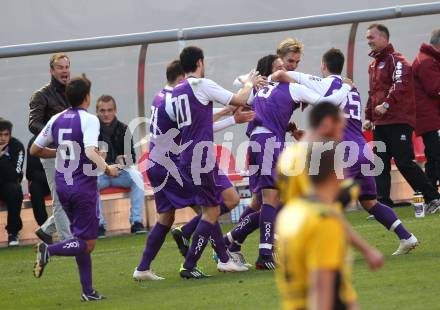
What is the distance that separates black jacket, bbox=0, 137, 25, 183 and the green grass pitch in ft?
5.86

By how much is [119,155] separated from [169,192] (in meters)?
4.52

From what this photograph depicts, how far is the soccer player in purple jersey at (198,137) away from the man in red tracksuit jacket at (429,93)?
5.14 metres

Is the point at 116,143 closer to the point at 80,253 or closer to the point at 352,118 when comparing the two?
the point at 352,118

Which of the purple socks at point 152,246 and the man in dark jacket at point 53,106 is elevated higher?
the man in dark jacket at point 53,106

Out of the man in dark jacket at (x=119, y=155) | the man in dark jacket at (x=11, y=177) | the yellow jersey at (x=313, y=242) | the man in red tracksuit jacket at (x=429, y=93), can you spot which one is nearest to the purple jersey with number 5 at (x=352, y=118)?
the man in red tracksuit jacket at (x=429, y=93)

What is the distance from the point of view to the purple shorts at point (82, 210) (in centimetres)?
995

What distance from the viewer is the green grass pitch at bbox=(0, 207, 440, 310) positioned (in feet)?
30.3

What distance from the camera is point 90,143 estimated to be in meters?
9.77

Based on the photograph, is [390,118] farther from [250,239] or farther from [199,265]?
[199,265]

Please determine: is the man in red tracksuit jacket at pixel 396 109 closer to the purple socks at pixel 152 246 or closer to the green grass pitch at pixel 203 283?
the green grass pitch at pixel 203 283

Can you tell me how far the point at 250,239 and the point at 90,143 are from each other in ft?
14.6

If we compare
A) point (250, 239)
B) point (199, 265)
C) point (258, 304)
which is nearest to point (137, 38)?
point (250, 239)

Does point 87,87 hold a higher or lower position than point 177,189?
higher

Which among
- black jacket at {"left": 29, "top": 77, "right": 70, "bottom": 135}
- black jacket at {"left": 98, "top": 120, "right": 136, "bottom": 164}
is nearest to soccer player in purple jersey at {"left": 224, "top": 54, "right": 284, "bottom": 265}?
black jacket at {"left": 29, "top": 77, "right": 70, "bottom": 135}
